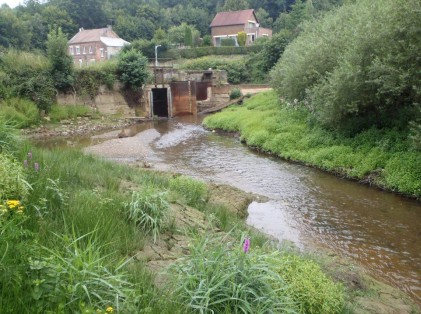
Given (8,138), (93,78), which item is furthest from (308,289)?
(93,78)

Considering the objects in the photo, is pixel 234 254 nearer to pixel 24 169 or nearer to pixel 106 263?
pixel 106 263

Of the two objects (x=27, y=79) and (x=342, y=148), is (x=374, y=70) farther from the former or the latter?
(x=27, y=79)

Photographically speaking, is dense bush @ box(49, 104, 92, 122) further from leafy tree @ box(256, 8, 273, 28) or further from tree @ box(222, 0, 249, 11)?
tree @ box(222, 0, 249, 11)

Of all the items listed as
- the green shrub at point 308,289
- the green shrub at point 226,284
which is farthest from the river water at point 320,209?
the green shrub at point 226,284

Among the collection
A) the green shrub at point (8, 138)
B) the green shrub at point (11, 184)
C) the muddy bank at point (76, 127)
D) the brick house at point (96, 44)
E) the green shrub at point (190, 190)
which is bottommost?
the muddy bank at point (76, 127)

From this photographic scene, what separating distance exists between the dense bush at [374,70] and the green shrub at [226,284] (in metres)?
8.94

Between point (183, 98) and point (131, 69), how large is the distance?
528cm

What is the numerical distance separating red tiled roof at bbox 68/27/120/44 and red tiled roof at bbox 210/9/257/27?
1807 cm

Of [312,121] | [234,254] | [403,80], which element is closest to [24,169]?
[234,254]

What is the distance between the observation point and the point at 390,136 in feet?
42.3

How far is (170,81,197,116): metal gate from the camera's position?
108 feet

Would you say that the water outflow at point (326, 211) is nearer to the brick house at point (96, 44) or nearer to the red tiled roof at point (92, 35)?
the brick house at point (96, 44)

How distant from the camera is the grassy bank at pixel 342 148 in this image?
37.4 ft

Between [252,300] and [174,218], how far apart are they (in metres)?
2.44
